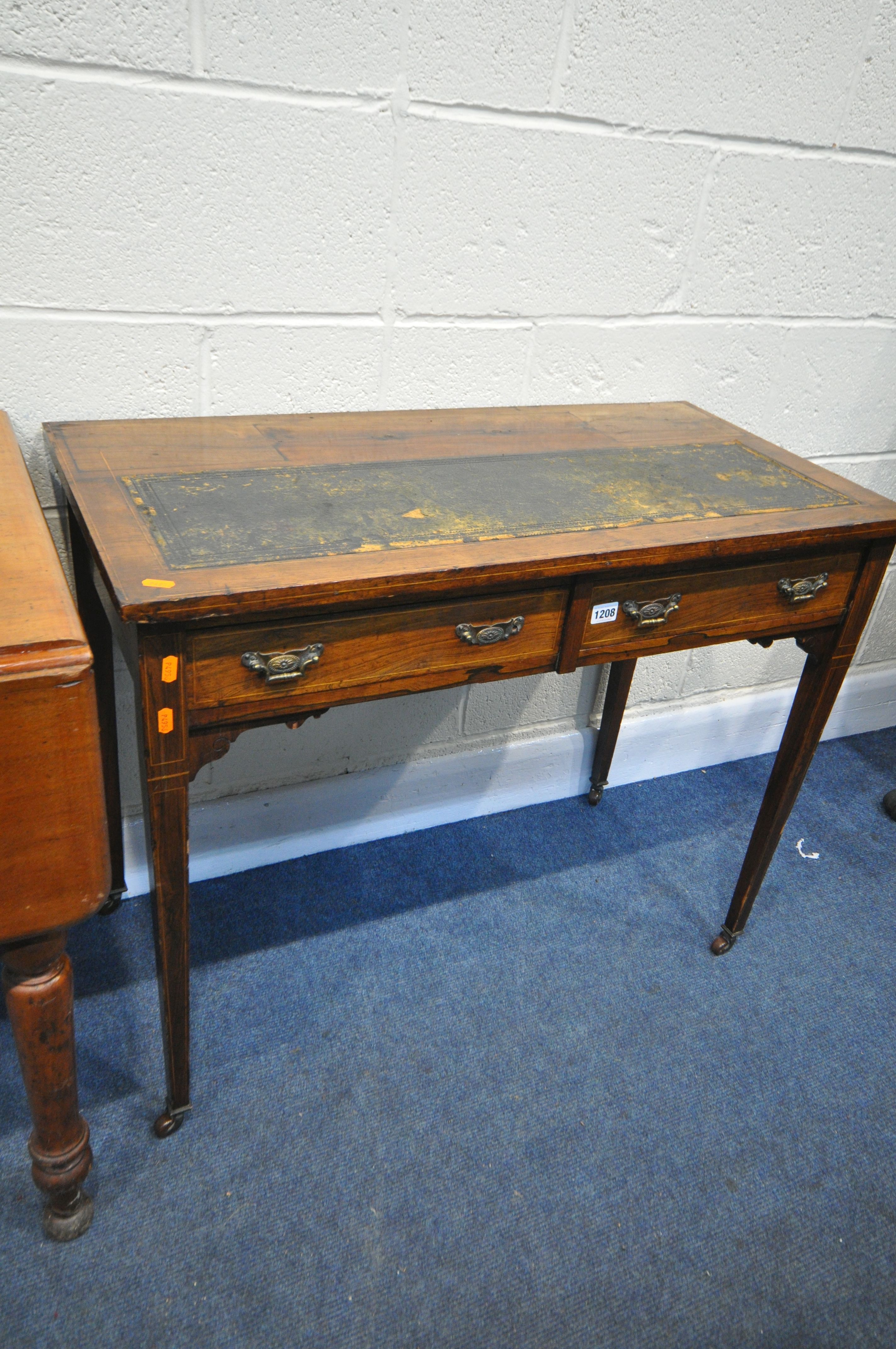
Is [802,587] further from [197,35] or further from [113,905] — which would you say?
[113,905]

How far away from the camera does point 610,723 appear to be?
212cm

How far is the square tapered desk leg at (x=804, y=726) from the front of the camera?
1475mm

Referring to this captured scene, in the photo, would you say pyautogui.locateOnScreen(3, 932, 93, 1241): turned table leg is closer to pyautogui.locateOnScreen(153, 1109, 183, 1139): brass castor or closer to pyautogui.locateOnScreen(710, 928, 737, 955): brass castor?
pyautogui.locateOnScreen(153, 1109, 183, 1139): brass castor

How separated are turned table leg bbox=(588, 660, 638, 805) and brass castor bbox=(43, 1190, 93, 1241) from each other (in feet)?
4.36

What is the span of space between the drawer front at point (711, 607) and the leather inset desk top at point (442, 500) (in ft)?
0.28

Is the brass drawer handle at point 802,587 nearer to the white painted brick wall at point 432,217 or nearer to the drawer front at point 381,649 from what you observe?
the drawer front at point 381,649

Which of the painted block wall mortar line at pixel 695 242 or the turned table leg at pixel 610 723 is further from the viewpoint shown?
the turned table leg at pixel 610 723

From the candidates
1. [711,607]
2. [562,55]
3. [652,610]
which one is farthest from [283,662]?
[562,55]

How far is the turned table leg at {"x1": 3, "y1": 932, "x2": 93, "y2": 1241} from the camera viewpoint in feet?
3.46

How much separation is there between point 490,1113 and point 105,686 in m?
0.91

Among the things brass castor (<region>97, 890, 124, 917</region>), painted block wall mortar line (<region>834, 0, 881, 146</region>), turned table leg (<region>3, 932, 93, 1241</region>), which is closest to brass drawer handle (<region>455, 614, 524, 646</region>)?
turned table leg (<region>3, 932, 93, 1241</region>)

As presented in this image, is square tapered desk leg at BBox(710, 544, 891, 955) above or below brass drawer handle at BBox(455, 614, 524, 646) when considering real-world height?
below

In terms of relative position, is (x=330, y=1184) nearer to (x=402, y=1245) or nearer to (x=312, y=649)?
(x=402, y=1245)

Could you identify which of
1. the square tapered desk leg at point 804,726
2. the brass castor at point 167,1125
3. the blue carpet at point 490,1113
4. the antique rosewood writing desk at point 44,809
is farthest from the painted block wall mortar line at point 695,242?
the brass castor at point 167,1125
